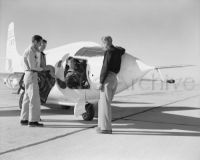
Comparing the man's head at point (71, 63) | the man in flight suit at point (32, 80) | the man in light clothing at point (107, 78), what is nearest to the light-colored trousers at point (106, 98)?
the man in light clothing at point (107, 78)

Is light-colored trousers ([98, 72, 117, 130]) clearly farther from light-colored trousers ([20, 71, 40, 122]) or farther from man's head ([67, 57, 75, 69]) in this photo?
man's head ([67, 57, 75, 69])

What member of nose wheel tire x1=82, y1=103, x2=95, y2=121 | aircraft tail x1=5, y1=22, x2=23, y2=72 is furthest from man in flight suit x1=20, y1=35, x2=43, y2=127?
aircraft tail x1=5, y1=22, x2=23, y2=72

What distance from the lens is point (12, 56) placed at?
14078mm

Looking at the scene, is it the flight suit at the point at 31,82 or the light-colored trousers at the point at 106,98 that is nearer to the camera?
the light-colored trousers at the point at 106,98

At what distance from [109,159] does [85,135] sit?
71.3 inches

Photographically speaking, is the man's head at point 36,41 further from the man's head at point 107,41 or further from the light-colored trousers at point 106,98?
the light-colored trousers at point 106,98

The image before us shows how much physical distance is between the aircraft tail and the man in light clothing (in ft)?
22.0

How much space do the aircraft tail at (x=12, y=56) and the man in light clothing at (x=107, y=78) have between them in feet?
22.0

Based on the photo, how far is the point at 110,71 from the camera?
6172 mm

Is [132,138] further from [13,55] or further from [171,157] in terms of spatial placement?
[13,55]

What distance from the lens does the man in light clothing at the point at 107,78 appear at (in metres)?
6.08

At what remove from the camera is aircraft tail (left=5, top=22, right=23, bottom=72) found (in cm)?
1264

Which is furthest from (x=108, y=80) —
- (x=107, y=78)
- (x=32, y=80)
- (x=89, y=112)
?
(x=89, y=112)

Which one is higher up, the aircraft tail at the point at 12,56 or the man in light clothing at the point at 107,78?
the aircraft tail at the point at 12,56
